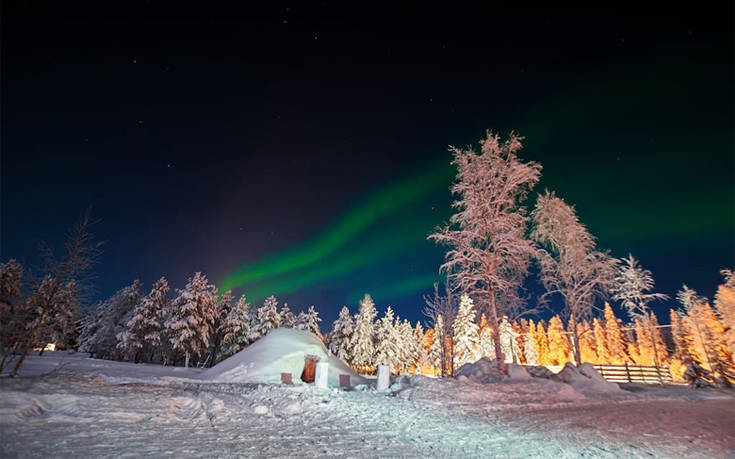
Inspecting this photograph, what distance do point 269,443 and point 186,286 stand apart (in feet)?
120

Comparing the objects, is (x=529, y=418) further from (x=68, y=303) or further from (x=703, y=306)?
(x=703, y=306)

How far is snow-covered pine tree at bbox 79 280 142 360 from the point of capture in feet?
127

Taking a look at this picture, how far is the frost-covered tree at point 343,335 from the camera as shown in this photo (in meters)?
43.8

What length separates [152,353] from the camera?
3950cm

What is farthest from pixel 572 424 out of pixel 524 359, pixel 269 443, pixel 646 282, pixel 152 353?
pixel 524 359

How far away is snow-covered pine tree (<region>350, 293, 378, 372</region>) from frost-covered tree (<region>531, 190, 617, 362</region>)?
26.7 m

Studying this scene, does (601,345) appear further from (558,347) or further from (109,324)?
(109,324)

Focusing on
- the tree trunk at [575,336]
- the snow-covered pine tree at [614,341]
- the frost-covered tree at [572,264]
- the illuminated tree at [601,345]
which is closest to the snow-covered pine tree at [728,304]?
the frost-covered tree at [572,264]

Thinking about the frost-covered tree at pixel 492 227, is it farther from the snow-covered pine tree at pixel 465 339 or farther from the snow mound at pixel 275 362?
the snow-covered pine tree at pixel 465 339

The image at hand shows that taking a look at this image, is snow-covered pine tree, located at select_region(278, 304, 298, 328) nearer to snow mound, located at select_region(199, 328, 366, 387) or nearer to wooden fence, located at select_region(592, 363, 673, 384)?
snow mound, located at select_region(199, 328, 366, 387)

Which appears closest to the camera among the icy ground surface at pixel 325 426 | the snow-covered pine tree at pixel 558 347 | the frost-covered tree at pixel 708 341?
the icy ground surface at pixel 325 426

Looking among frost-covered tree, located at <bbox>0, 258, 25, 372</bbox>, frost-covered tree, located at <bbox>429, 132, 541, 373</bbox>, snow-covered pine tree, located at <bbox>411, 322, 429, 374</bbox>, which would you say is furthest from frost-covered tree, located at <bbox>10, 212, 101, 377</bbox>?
snow-covered pine tree, located at <bbox>411, 322, 429, 374</bbox>

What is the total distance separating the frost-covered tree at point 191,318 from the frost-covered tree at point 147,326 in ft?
6.73

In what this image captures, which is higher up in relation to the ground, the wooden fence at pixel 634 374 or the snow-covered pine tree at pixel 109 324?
the snow-covered pine tree at pixel 109 324
